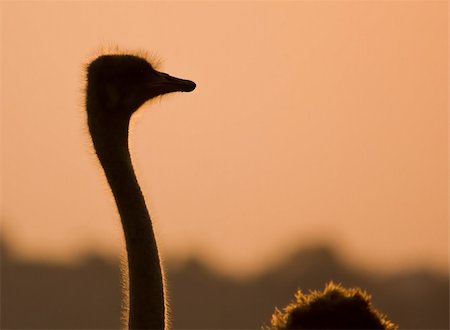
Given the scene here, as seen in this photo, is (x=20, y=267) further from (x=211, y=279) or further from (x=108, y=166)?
(x=108, y=166)

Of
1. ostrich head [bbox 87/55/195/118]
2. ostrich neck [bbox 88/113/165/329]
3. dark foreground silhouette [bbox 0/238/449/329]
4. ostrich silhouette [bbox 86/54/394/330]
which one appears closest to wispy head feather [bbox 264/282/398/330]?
ostrich silhouette [bbox 86/54/394/330]

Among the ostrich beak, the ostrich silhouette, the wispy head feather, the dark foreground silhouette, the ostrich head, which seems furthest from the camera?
the dark foreground silhouette

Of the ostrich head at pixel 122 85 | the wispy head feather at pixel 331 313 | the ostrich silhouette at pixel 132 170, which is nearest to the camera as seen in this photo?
the wispy head feather at pixel 331 313

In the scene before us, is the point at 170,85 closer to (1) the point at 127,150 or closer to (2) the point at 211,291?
(1) the point at 127,150

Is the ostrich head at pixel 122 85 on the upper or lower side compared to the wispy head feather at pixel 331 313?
upper

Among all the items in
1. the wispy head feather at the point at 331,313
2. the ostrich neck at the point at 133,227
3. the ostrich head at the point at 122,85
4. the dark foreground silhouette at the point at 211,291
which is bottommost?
the wispy head feather at the point at 331,313

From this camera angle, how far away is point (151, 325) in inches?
442

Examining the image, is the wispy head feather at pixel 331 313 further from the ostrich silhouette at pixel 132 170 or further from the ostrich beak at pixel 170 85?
the ostrich beak at pixel 170 85

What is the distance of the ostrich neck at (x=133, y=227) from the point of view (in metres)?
11.3

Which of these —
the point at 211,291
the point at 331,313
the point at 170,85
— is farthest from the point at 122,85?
the point at 211,291

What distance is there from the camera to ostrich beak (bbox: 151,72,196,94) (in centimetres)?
1240

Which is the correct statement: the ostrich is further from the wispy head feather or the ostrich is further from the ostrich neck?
the wispy head feather

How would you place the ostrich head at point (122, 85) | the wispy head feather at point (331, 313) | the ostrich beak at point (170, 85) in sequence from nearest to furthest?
the wispy head feather at point (331, 313), the ostrich head at point (122, 85), the ostrich beak at point (170, 85)

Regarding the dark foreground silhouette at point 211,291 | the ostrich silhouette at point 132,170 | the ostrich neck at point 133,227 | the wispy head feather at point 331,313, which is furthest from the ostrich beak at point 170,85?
the dark foreground silhouette at point 211,291
